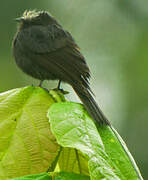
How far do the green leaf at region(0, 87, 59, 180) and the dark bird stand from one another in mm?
984

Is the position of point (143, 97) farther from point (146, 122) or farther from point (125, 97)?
point (146, 122)

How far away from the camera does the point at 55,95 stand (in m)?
2.34

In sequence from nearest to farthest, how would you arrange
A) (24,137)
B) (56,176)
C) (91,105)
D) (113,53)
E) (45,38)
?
(56,176)
(24,137)
(91,105)
(45,38)
(113,53)

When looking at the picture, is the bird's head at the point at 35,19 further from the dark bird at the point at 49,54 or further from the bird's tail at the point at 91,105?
the bird's tail at the point at 91,105

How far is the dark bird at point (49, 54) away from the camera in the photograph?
142 inches

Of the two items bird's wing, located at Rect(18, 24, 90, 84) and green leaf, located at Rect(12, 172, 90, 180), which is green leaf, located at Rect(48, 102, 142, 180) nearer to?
green leaf, located at Rect(12, 172, 90, 180)

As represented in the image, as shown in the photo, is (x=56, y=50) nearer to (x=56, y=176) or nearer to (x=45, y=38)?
(x=45, y=38)

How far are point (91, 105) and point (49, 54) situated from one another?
157 centimetres

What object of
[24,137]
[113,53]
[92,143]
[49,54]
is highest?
[92,143]

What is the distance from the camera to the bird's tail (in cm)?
231

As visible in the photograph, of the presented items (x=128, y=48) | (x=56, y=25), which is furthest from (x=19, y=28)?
(x=128, y=48)

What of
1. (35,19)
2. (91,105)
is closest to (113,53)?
(35,19)

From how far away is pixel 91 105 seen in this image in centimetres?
257

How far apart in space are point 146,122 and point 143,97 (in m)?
1.28
